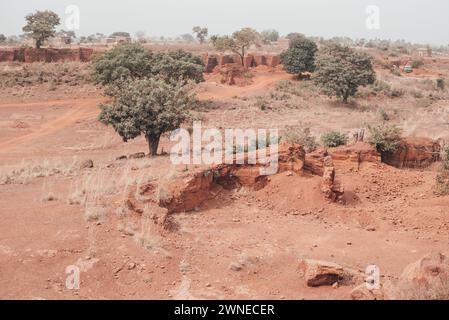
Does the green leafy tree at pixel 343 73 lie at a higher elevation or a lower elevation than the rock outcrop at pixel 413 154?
higher

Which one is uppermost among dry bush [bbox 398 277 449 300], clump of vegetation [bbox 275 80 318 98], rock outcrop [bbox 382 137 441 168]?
clump of vegetation [bbox 275 80 318 98]

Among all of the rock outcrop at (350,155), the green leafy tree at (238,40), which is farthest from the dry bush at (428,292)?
the green leafy tree at (238,40)

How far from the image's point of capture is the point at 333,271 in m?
6.92

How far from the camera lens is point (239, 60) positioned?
43.6m

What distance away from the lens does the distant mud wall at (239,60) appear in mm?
41422

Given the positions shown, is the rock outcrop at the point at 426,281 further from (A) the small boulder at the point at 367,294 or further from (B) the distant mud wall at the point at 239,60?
(B) the distant mud wall at the point at 239,60

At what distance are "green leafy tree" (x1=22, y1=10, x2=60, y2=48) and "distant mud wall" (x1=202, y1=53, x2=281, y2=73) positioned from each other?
1267cm

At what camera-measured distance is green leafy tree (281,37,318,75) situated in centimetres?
3616

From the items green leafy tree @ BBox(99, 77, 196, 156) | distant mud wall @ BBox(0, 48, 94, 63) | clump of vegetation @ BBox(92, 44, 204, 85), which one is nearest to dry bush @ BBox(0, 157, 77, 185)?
green leafy tree @ BBox(99, 77, 196, 156)

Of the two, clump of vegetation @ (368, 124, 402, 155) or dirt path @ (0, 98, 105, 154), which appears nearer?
clump of vegetation @ (368, 124, 402, 155)

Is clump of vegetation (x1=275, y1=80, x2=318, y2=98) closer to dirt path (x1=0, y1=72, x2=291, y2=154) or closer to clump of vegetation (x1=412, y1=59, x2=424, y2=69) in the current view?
dirt path (x1=0, y1=72, x2=291, y2=154)

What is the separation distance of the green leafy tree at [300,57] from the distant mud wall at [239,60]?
5.78 meters
